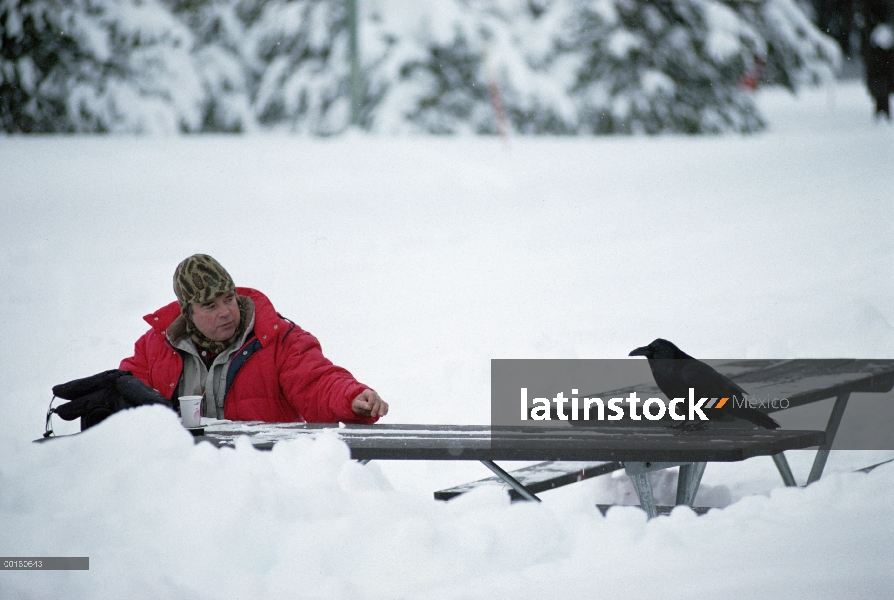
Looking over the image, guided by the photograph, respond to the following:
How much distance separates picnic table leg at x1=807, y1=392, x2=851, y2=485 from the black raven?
933 mm

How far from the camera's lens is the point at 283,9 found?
11805mm

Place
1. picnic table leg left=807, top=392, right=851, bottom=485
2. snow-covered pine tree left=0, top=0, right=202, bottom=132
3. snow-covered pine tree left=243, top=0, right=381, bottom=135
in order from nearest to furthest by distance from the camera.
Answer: picnic table leg left=807, top=392, right=851, bottom=485 → snow-covered pine tree left=0, top=0, right=202, bottom=132 → snow-covered pine tree left=243, top=0, right=381, bottom=135

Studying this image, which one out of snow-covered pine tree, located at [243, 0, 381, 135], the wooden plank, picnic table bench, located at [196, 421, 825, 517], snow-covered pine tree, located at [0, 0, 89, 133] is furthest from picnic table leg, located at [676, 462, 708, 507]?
snow-covered pine tree, located at [243, 0, 381, 135]

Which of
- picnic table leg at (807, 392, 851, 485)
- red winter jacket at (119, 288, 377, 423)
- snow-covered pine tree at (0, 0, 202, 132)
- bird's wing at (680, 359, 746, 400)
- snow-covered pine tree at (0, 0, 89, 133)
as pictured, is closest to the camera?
bird's wing at (680, 359, 746, 400)

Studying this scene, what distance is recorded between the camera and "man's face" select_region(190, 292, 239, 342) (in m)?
3.19

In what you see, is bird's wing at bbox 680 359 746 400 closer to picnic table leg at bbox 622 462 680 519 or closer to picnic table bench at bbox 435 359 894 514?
picnic table leg at bbox 622 462 680 519

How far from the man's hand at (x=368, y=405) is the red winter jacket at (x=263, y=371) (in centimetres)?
15

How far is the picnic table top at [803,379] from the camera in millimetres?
3512

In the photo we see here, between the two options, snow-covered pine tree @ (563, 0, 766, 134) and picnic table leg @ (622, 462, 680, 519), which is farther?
snow-covered pine tree @ (563, 0, 766, 134)

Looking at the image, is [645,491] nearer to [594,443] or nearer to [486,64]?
[594,443]

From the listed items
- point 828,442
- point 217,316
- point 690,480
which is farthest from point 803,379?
point 217,316

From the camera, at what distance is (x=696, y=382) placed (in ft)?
9.01

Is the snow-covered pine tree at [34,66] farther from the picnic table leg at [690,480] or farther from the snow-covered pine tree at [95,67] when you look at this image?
the picnic table leg at [690,480]

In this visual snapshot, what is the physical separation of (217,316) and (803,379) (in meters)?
2.38
